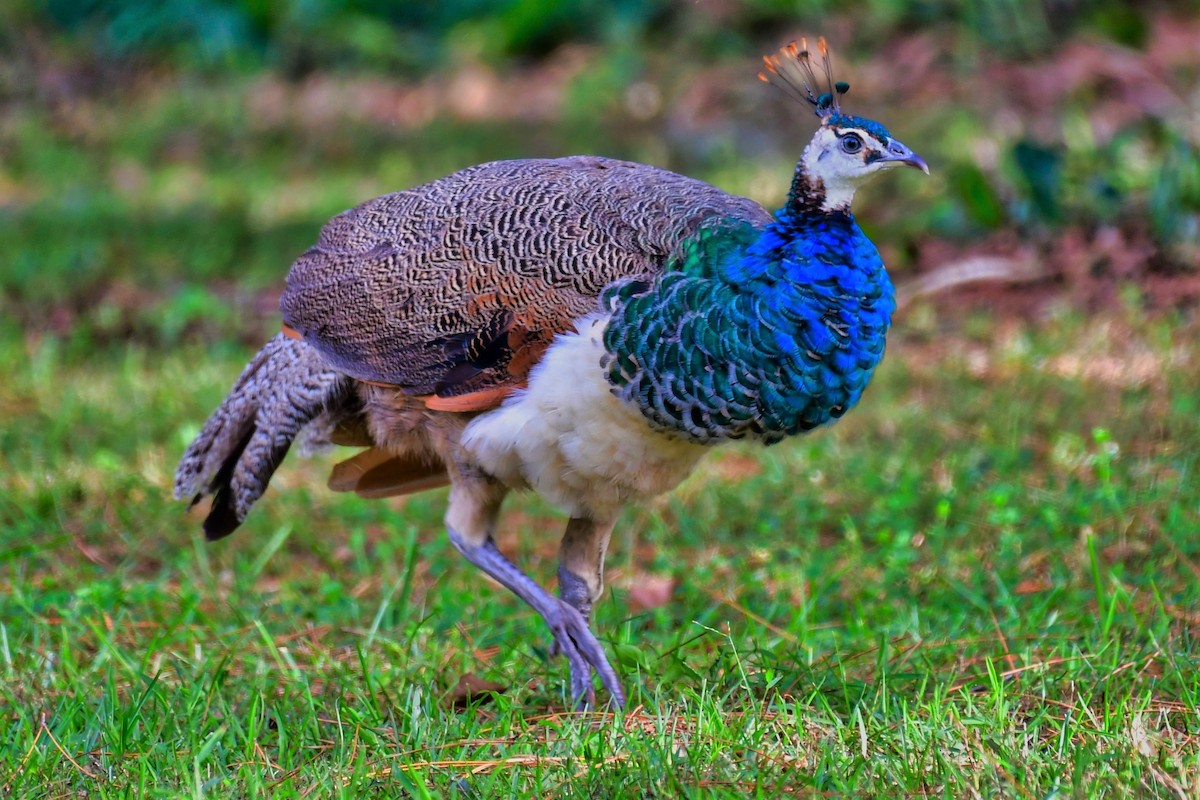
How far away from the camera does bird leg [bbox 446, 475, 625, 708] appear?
10.2 ft

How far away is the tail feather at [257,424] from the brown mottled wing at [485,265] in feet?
0.31

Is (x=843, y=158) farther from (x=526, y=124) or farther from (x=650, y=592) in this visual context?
(x=526, y=124)

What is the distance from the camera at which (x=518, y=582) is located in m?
3.35

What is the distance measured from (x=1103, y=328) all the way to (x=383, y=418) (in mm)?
3184

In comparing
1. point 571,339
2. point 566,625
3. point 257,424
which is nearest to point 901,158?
point 571,339

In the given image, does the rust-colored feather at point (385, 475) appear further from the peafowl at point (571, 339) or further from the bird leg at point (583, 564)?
the bird leg at point (583, 564)

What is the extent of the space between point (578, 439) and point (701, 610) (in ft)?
2.81

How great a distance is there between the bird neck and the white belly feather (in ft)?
0.19

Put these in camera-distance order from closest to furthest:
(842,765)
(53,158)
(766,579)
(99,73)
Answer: (842,765), (766,579), (53,158), (99,73)

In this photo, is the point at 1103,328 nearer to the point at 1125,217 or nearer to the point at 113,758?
the point at 1125,217

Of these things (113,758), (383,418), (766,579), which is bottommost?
(766,579)

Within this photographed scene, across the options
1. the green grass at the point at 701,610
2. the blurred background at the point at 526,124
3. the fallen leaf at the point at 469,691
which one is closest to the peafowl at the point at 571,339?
the fallen leaf at the point at 469,691

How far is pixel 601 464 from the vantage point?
10.3ft

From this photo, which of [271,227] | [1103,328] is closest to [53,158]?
[271,227]
